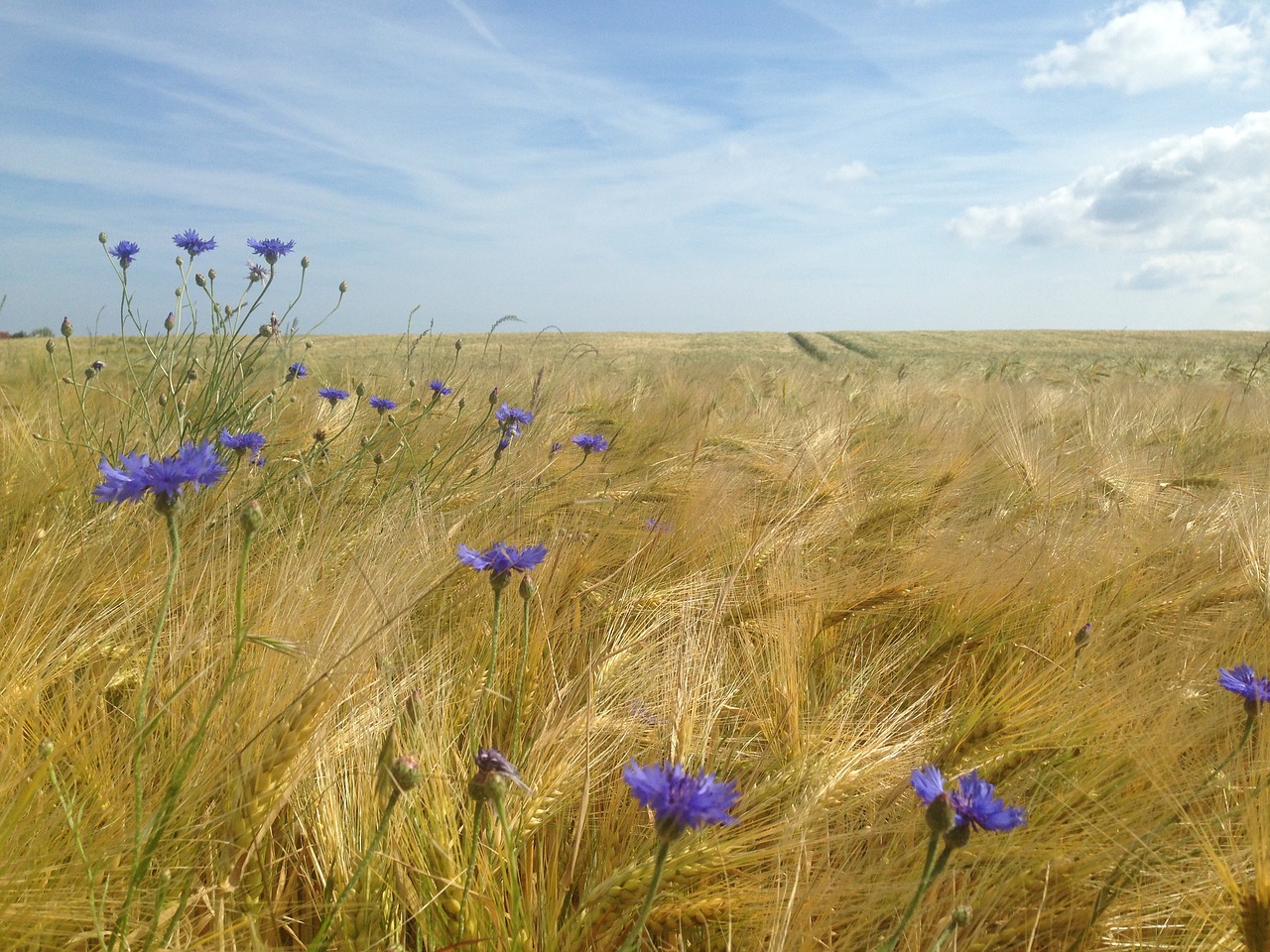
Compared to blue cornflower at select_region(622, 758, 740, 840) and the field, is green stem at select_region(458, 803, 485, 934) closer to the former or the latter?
the field

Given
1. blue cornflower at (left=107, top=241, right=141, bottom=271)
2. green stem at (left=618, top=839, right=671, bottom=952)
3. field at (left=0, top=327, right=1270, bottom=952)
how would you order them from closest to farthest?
green stem at (left=618, top=839, right=671, bottom=952), field at (left=0, top=327, right=1270, bottom=952), blue cornflower at (left=107, top=241, right=141, bottom=271)

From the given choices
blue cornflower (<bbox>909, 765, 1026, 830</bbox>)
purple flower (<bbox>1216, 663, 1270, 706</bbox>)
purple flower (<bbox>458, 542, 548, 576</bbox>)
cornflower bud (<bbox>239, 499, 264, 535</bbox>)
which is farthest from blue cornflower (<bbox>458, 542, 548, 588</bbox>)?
purple flower (<bbox>1216, 663, 1270, 706</bbox>)

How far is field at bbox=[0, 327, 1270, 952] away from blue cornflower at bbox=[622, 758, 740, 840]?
0.03 meters

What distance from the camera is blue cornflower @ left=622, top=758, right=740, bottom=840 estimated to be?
0.66 m

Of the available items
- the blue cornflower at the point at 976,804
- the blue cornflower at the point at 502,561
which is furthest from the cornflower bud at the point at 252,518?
the blue cornflower at the point at 976,804

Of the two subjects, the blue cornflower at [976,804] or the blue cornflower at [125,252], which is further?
the blue cornflower at [125,252]

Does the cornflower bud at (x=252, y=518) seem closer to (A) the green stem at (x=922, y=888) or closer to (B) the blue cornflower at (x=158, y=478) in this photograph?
(B) the blue cornflower at (x=158, y=478)

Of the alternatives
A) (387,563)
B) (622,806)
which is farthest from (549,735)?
(387,563)

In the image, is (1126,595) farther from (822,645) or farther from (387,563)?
(387,563)

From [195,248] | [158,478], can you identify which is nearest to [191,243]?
[195,248]

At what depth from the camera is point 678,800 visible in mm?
671

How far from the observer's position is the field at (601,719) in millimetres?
874

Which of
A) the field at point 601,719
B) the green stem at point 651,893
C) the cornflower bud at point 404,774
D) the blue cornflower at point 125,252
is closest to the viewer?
the green stem at point 651,893

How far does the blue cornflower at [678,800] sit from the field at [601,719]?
3 centimetres
